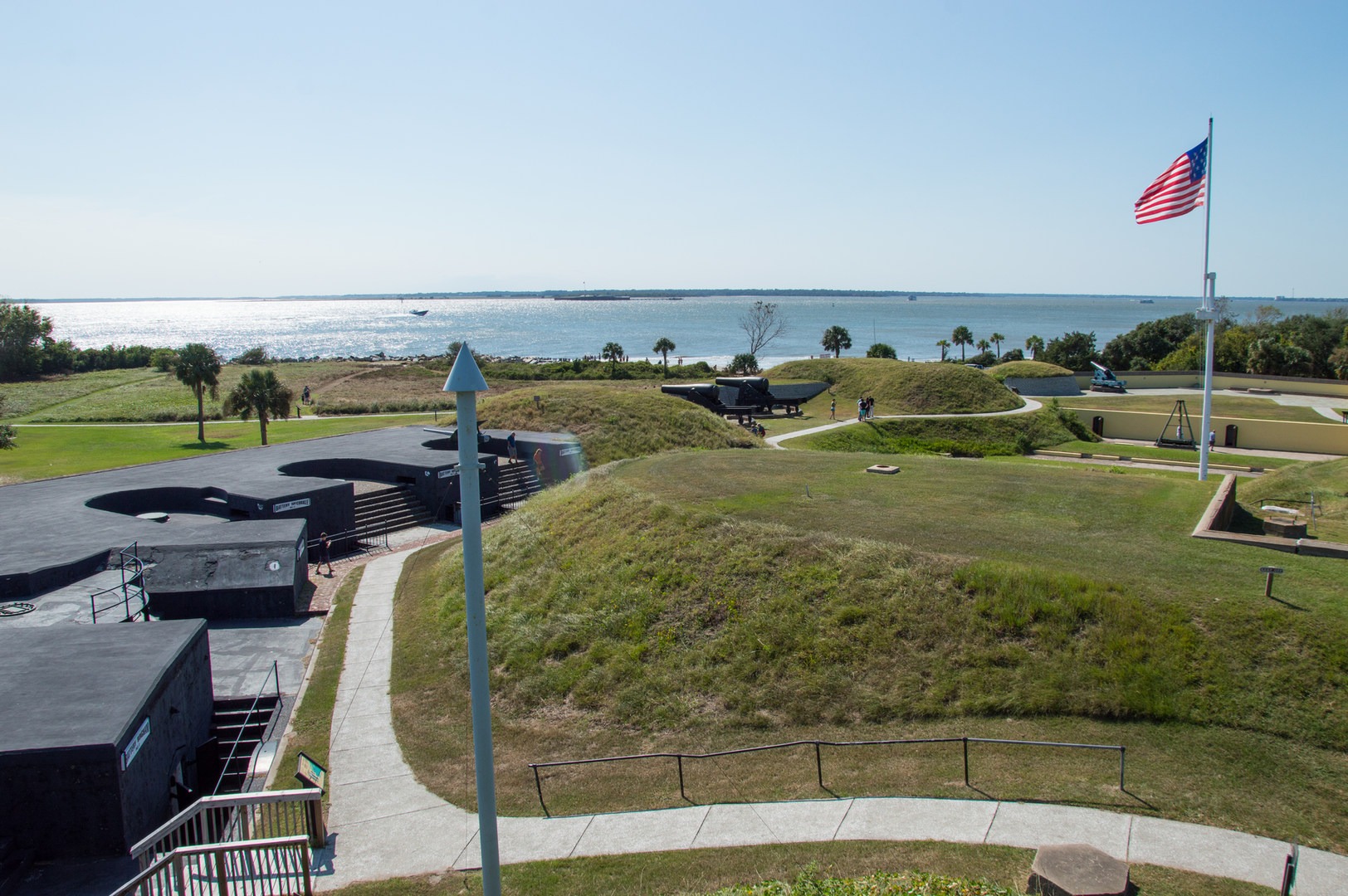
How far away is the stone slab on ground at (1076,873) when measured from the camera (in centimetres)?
765

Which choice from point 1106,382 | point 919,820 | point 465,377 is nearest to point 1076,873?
point 919,820

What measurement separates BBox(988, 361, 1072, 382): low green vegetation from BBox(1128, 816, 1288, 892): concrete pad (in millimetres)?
56983

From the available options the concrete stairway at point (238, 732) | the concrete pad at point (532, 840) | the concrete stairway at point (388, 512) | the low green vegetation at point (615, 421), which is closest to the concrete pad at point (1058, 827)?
the concrete pad at point (532, 840)

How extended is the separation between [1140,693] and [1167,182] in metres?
17.9

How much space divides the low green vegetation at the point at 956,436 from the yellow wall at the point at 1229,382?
2308 cm

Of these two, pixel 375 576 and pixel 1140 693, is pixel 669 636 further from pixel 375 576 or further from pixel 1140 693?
pixel 375 576

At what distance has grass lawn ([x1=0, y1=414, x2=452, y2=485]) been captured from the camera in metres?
37.0

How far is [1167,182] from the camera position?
23.5 m

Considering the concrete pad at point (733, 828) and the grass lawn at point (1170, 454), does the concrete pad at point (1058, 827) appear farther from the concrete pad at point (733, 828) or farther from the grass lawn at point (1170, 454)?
the grass lawn at point (1170, 454)

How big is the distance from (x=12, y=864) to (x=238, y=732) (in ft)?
14.9

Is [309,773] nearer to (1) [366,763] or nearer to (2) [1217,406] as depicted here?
(1) [366,763]

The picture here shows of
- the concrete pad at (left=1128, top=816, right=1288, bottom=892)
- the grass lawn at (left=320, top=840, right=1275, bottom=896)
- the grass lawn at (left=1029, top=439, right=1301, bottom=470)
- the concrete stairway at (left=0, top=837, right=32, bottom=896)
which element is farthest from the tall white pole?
the grass lawn at (left=1029, top=439, right=1301, bottom=470)

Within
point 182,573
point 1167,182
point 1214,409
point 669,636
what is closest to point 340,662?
point 182,573

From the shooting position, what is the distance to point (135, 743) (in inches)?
423
